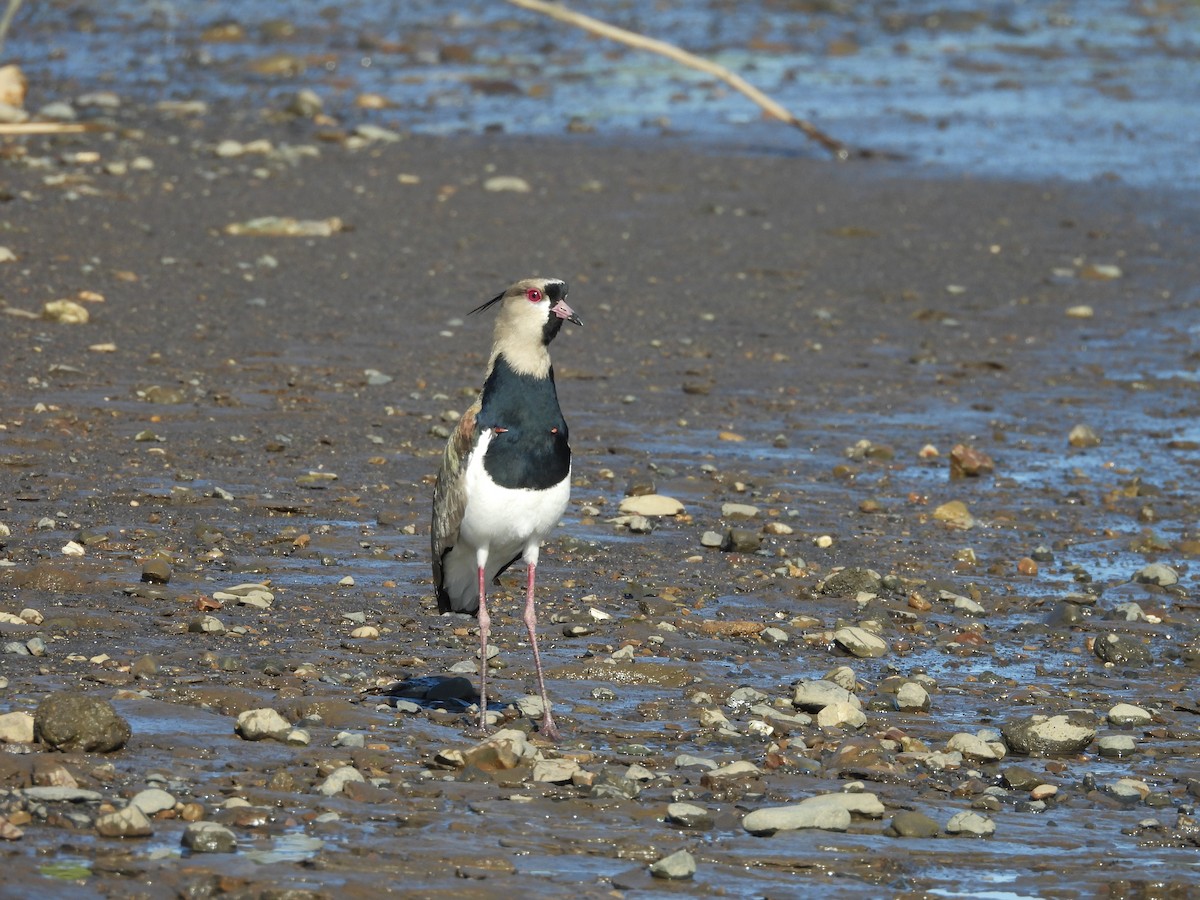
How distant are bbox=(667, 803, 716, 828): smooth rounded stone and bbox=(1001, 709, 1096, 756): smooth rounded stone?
1.54m

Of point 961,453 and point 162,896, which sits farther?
point 961,453

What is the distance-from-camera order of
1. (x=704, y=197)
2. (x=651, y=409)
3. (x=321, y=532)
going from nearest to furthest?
1. (x=321, y=532)
2. (x=651, y=409)
3. (x=704, y=197)

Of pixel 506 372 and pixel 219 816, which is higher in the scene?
pixel 506 372

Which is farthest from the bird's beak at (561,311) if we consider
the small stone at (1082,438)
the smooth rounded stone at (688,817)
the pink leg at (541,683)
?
the small stone at (1082,438)

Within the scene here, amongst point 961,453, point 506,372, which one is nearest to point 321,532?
point 506,372

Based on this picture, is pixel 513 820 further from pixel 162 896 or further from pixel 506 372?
pixel 506 372

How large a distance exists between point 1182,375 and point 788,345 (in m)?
2.76

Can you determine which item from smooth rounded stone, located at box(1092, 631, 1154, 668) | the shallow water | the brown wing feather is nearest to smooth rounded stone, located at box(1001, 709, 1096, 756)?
smooth rounded stone, located at box(1092, 631, 1154, 668)

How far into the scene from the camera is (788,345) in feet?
43.7

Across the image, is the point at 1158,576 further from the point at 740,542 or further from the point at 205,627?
the point at 205,627

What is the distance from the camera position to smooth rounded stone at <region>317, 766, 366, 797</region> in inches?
232

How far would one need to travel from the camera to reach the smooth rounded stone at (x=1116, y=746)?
694cm

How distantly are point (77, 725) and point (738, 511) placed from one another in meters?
4.62

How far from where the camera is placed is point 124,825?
5383 millimetres
